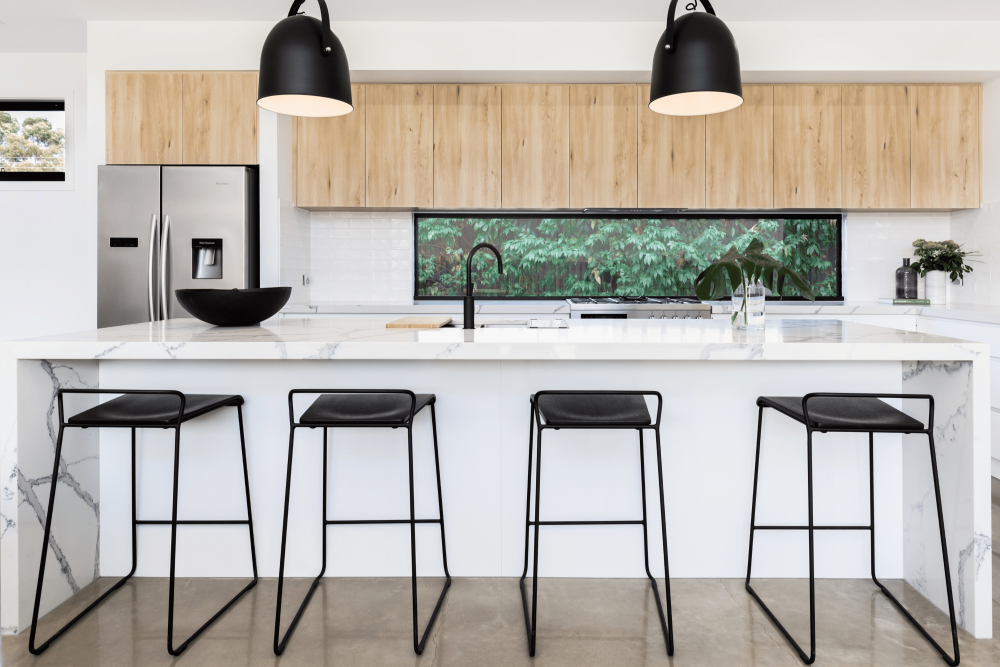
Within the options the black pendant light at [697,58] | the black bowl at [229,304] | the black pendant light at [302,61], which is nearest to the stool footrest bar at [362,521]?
the black bowl at [229,304]

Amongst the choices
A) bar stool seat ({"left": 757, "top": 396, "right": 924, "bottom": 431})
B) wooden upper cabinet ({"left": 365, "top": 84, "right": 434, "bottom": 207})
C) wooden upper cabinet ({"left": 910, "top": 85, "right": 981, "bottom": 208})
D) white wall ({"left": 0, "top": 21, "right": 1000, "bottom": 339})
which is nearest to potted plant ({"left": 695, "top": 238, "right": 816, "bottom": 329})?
bar stool seat ({"left": 757, "top": 396, "right": 924, "bottom": 431})

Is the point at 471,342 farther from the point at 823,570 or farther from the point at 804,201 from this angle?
the point at 804,201

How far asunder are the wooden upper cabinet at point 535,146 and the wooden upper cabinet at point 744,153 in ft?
3.08

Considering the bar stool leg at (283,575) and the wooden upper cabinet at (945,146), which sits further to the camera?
the wooden upper cabinet at (945,146)

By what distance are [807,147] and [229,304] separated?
12.0 feet

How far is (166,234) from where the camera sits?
13.1 ft

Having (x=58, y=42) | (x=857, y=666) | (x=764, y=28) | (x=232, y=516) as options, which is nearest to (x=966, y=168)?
(x=764, y=28)

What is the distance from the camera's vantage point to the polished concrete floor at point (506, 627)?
75.8 inches

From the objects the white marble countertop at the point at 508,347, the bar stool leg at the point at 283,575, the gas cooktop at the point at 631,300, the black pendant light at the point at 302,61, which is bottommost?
the bar stool leg at the point at 283,575

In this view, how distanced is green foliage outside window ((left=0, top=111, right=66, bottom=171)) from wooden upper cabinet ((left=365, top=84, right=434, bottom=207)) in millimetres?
2343

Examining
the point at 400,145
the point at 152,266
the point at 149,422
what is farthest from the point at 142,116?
the point at 149,422

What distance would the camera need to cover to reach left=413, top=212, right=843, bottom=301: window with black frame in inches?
191

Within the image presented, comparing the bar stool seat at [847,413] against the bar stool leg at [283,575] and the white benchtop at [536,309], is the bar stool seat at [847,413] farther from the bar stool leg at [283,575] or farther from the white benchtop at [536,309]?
the white benchtop at [536,309]

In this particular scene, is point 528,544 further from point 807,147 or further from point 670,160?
point 807,147
